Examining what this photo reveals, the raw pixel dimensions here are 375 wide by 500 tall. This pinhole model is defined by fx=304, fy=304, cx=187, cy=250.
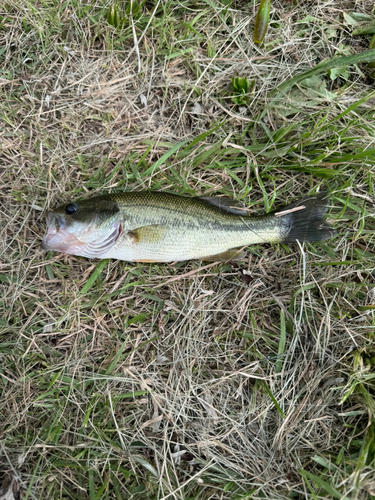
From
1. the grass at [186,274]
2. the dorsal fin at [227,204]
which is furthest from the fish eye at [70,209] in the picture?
the dorsal fin at [227,204]

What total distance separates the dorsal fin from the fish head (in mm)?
887

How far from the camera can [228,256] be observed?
2877 mm

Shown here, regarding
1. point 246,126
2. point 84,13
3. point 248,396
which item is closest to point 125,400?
point 248,396

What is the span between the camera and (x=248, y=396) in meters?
2.86

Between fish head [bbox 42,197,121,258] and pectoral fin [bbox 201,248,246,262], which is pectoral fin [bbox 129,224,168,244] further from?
pectoral fin [bbox 201,248,246,262]

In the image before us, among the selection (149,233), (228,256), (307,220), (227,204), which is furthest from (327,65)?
(149,233)

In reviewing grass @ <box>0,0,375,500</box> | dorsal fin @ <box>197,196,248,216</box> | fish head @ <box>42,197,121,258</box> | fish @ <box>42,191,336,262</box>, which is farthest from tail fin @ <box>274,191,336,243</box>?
fish head @ <box>42,197,121,258</box>

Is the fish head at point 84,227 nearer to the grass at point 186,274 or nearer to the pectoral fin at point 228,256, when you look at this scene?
the grass at point 186,274

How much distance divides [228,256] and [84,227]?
1.33m

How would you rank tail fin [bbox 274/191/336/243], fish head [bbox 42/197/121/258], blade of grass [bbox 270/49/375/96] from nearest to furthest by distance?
1. fish head [bbox 42/197/121/258]
2. blade of grass [bbox 270/49/375/96]
3. tail fin [bbox 274/191/336/243]

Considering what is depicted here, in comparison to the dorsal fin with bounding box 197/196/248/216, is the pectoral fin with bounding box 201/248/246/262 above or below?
below

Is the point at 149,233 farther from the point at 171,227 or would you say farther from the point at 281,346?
the point at 281,346

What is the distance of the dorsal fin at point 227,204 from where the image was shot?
288 cm

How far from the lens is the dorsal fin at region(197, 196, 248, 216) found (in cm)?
288
